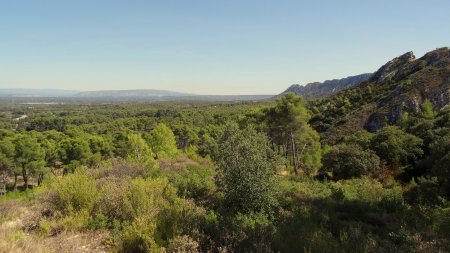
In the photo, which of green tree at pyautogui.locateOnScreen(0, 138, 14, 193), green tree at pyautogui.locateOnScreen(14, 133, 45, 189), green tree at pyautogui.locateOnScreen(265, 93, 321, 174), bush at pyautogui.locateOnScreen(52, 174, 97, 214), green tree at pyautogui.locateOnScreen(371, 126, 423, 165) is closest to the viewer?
bush at pyautogui.locateOnScreen(52, 174, 97, 214)

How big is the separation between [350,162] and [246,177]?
558 inches

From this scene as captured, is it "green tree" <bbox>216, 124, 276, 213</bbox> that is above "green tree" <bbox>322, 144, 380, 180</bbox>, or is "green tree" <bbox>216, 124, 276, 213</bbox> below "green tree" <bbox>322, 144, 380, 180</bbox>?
above

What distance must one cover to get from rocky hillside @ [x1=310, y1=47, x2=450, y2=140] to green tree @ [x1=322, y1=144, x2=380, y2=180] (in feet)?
88.4

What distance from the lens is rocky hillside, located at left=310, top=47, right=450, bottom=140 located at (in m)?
51.4

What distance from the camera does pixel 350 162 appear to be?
20828mm

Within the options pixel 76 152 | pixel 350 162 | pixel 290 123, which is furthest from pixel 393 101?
pixel 76 152

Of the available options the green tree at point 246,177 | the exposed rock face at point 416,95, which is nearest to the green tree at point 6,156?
the green tree at point 246,177

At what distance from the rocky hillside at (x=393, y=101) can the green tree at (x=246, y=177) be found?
41347 millimetres

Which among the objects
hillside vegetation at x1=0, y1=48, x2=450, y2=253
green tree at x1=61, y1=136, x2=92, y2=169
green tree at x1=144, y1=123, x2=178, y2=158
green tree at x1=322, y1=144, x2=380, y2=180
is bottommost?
green tree at x1=61, y1=136, x2=92, y2=169

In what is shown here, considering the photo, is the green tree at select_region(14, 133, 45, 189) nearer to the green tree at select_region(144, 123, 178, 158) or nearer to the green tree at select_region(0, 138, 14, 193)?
the green tree at select_region(0, 138, 14, 193)

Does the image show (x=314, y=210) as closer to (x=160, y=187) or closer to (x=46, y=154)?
(x=160, y=187)

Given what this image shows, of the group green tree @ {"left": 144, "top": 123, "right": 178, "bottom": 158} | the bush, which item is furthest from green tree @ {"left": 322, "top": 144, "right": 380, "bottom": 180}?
green tree @ {"left": 144, "top": 123, "right": 178, "bottom": 158}

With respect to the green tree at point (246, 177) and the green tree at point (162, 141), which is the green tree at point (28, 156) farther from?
the green tree at point (246, 177)

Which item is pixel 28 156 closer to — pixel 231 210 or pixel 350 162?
pixel 350 162
